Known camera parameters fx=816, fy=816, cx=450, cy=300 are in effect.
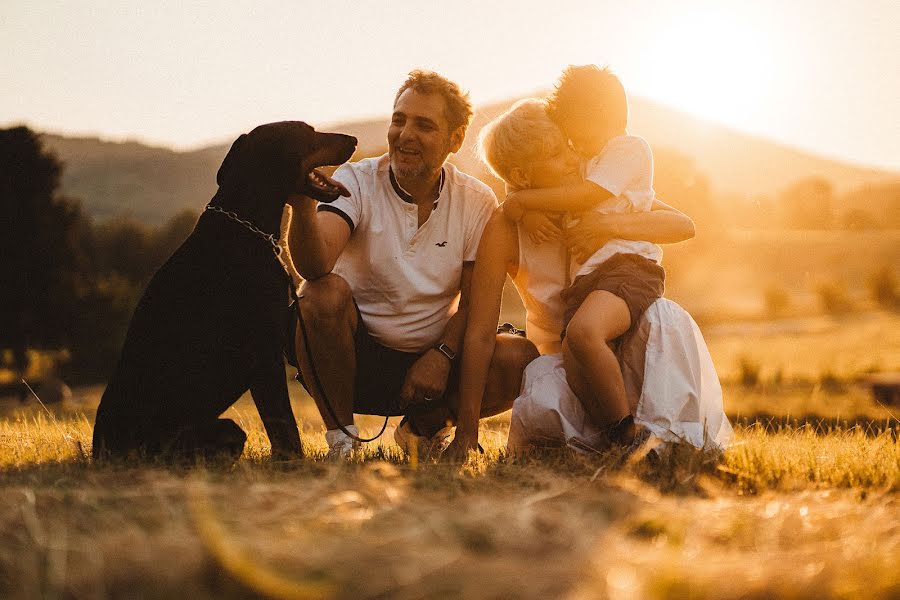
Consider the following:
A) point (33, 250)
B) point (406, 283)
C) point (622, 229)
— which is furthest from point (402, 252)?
point (33, 250)

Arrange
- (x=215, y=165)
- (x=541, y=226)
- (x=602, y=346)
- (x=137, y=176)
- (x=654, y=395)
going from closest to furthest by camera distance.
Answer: (x=602, y=346) < (x=654, y=395) < (x=541, y=226) < (x=215, y=165) < (x=137, y=176)

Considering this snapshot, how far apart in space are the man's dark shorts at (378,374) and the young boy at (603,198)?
3.09ft

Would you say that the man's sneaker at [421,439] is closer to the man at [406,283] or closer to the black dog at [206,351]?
the man at [406,283]

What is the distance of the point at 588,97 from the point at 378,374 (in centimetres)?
178

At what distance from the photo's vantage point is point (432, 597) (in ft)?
4.73

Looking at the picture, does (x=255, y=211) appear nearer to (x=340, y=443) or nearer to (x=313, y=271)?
(x=313, y=271)

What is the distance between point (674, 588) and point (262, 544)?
2.62ft

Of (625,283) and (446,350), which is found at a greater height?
(625,283)

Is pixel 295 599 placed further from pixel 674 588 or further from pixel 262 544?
pixel 674 588

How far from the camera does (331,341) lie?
4.08 meters

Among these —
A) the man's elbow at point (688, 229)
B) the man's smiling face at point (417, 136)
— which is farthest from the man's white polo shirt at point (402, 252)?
the man's elbow at point (688, 229)

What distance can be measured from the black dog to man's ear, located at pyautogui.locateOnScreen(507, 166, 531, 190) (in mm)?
1168

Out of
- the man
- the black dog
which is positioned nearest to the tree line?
the man

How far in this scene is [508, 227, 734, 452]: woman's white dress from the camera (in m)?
3.65
